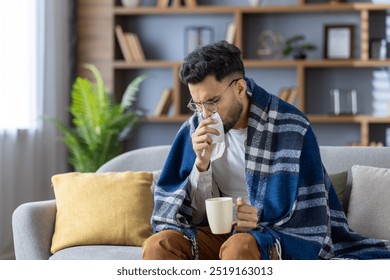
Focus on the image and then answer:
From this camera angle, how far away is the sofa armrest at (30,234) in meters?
3.04

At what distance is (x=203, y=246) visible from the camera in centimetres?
261

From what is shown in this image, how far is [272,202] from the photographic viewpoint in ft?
8.45

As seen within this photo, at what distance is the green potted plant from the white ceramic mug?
3235mm

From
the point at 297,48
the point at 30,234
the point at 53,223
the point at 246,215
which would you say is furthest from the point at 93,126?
the point at 246,215

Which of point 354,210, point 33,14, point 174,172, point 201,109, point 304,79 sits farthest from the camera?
point 304,79

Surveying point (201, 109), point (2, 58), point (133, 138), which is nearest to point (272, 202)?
point (201, 109)

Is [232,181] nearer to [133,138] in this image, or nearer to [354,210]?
[354,210]

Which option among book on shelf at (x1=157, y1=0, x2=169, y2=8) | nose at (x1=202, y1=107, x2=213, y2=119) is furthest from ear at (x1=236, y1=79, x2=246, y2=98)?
book on shelf at (x1=157, y1=0, x2=169, y2=8)

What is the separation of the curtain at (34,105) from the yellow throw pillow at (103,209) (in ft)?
5.68

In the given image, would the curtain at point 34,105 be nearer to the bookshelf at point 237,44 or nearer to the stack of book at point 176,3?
the bookshelf at point 237,44

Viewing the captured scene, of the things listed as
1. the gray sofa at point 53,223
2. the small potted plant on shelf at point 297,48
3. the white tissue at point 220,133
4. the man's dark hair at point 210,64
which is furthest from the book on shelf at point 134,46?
the white tissue at point 220,133

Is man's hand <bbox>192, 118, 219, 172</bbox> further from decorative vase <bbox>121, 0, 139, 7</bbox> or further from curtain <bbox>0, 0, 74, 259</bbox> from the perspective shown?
decorative vase <bbox>121, 0, 139, 7</bbox>

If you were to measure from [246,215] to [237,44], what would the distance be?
356 cm

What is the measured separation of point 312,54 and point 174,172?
3405 millimetres
